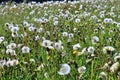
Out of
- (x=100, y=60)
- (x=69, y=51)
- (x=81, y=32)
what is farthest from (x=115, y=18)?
(x=100, y=60)

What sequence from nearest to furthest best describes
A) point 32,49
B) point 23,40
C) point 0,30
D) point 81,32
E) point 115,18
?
point 32,49 < point 23,40 < point 81,32 < point 0,30 < point 115,18

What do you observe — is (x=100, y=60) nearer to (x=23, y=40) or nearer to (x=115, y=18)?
(x=23, y=40)

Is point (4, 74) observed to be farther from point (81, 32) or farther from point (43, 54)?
point (81, 32)

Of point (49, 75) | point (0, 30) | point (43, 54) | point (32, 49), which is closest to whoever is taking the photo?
point (49, 75)

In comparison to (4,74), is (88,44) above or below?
above

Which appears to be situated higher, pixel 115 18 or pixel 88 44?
pixel 115 18

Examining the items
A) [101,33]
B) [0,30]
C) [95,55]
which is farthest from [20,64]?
[0,30]

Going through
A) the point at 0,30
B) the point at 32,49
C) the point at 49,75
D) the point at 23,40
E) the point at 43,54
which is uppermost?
the point at 0,30

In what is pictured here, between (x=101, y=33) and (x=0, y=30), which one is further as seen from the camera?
(x=0, y=30)

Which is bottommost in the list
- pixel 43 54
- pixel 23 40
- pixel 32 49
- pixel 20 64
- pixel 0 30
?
pixel 20 64

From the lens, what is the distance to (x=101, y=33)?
231 inches

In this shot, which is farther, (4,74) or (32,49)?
(32,49)

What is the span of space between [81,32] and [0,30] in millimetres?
2197

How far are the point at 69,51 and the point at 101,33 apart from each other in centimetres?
119
